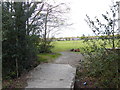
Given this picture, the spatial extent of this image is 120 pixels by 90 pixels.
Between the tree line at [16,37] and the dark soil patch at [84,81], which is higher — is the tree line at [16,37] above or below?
above

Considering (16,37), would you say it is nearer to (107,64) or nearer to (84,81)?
(84,81)

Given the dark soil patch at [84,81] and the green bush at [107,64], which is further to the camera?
the dark soil patch at [84,81]

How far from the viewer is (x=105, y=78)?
2.86 metres

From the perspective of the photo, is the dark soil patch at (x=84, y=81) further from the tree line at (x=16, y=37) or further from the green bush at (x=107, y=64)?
the tree line at (x=16, y=37)

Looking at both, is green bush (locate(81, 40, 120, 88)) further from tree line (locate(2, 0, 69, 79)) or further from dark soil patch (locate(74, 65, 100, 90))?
tree line (locate(2, 0, 69, 79))

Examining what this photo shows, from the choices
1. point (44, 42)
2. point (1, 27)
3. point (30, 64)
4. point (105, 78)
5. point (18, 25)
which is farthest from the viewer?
point (44, 42)

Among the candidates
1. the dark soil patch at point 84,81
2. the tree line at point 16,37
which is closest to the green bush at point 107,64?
the dark soil patch at point 84,81

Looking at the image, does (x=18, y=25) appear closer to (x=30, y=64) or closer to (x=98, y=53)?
(x=30, y=64)

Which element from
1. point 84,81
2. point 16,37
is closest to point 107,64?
point 84,81

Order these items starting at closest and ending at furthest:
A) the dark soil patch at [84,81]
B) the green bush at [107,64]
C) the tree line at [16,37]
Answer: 1. the green bush at [107,64]
2. the dark soil patch at [84,81]
3. the tree line at [16,37]

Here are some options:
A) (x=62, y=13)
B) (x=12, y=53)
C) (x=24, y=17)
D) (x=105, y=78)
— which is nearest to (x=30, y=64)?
(x=12, y=53)

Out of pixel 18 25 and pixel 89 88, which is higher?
pixel 18 25

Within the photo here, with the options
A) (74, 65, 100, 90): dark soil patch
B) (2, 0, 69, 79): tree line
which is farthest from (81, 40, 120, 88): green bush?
(2, 0, 69, 79): tree line

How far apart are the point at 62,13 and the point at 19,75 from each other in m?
4.61
